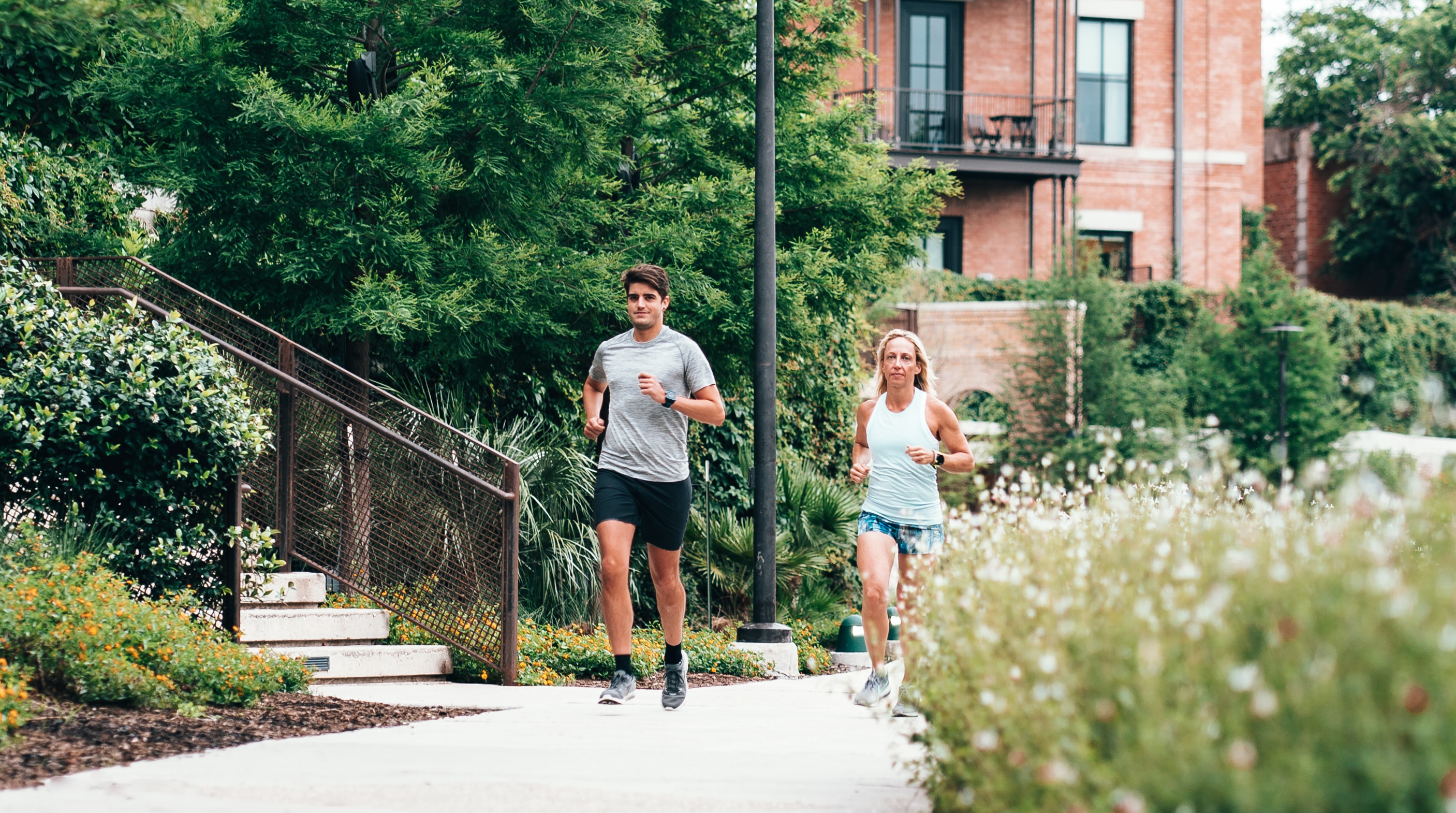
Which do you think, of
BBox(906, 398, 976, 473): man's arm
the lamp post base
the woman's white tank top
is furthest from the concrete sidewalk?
the lamp post base

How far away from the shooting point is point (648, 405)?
6.73 metres

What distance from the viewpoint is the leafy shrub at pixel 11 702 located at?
16.0 ft

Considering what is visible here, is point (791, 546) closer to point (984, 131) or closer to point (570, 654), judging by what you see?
point (570, 654)

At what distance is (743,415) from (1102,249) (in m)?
Answer: 17.7

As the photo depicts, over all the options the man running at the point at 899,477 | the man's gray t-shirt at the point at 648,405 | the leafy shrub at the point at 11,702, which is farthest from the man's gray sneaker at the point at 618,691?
the leafy shrub at the point at 11,702

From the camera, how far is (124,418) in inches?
268

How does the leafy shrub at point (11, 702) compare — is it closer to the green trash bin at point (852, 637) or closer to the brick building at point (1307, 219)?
the green trash bin at point (852, 637)

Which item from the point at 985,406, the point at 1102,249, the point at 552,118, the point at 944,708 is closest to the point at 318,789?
the point at 944,708

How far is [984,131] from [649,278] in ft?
77.5

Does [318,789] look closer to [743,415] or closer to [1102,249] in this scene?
[743,415]

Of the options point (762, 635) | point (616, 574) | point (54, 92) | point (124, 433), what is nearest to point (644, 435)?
point (616, 574)

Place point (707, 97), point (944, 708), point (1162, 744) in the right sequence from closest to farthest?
point (1162, 744) < point (944, 708) < point (707, 97)

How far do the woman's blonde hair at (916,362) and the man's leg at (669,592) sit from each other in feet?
4.53

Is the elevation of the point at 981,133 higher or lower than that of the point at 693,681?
higher
